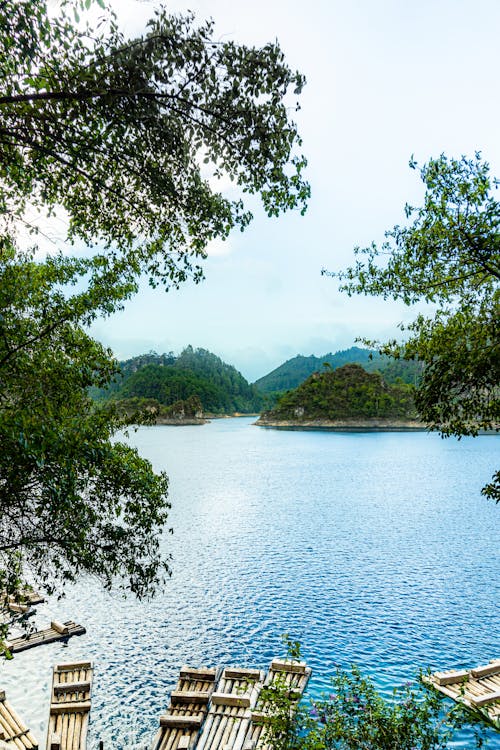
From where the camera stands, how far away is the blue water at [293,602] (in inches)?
701

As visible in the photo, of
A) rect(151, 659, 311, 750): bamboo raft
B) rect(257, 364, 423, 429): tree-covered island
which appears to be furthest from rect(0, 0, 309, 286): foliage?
rect(257, 364, 423, 429): tree-covered island

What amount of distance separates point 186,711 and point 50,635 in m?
8.71

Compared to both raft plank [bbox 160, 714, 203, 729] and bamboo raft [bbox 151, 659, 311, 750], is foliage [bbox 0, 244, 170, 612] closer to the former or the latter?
bamboo raft [bbox 151, 659, 311, 750]

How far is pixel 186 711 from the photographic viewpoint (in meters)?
14.4

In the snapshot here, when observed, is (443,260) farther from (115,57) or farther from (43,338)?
(43,338)

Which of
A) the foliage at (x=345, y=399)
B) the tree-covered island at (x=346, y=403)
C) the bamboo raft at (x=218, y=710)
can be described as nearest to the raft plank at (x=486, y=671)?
the bamboo raft at (x=218, y=710)

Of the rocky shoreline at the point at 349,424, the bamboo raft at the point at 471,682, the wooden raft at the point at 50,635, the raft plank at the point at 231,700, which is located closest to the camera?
the raft plank at the point at 231,700

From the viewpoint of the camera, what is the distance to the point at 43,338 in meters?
10.5

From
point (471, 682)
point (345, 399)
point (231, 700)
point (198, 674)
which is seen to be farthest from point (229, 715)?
point (345, 399)

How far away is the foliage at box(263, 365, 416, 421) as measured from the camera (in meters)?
163

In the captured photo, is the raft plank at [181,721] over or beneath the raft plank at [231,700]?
beneath

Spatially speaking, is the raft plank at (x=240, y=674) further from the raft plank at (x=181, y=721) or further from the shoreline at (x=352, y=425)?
the shoreline at (x=352, y=425)

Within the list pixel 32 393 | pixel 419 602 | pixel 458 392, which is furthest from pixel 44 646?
pixel 458 392

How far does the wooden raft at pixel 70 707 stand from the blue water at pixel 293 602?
34.6 inches
